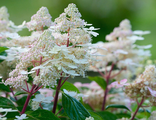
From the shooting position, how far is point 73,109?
1.35 feet

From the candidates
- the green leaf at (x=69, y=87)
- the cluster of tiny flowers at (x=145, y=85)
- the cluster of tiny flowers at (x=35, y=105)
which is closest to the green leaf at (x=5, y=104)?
the cluster of tiny flowers at (x=35, y=105)

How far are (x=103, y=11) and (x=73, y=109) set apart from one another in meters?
3.86

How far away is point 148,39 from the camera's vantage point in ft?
11.4

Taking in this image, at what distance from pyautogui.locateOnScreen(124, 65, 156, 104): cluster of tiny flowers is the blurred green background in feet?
10.0

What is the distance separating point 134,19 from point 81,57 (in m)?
3.70

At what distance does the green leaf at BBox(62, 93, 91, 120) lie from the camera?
403 millimetres

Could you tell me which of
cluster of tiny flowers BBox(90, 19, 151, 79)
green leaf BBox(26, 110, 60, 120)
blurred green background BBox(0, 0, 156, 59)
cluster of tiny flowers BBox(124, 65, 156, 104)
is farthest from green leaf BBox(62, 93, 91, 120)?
blurred green background BBox(0, 0, 156, 59)

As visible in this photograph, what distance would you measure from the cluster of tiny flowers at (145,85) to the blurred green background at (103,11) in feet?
10.0

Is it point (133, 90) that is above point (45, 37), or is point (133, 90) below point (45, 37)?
below

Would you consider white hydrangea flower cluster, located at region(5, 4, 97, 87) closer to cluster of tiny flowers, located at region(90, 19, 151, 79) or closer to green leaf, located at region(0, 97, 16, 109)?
green leaf, located at region(0, 97, 16, 109)

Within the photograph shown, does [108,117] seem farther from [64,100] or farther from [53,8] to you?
[53,8]

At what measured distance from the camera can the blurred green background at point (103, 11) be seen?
12.0ft

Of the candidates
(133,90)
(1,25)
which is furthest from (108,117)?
(1,25)

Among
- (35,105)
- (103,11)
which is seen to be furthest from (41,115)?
(103,11)
